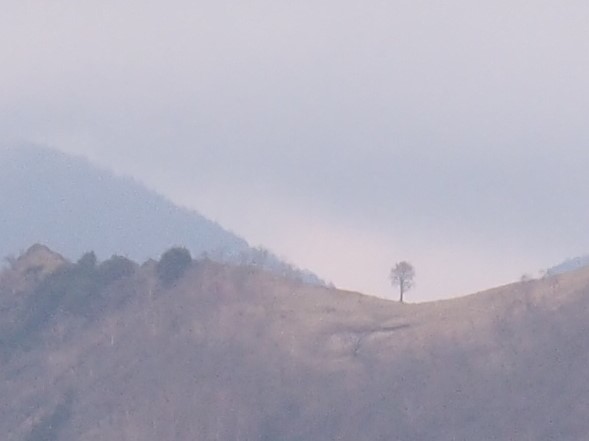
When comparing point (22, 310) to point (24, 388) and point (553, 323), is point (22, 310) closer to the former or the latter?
point (24, 388)

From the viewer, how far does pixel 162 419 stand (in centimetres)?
9694

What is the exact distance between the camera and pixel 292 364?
3944 inches

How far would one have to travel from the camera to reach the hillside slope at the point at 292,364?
89.9 m

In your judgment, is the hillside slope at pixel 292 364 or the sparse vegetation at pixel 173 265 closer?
the hillside slope at pixel 292 364

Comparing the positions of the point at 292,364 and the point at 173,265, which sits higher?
the point at 173,265

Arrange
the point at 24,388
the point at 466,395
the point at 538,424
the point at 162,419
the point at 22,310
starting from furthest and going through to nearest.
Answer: the point at 22,310
the point at 24,388
the point at 162,419
the point at 466,395
the point at 538,424

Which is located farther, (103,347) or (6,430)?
(103,347)

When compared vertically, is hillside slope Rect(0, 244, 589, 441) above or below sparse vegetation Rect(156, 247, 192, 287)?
→ below

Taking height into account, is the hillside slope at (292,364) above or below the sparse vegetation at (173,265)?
below

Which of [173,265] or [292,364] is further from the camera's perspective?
[173,265]

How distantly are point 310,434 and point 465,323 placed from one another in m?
14.2

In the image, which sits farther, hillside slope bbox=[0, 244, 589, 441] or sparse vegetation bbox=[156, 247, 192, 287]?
sparse vegetation bbox=[156, 247, 192, 287]

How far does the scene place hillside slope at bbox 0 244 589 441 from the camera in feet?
295

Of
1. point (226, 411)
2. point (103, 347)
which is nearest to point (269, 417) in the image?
point (226, 411)
